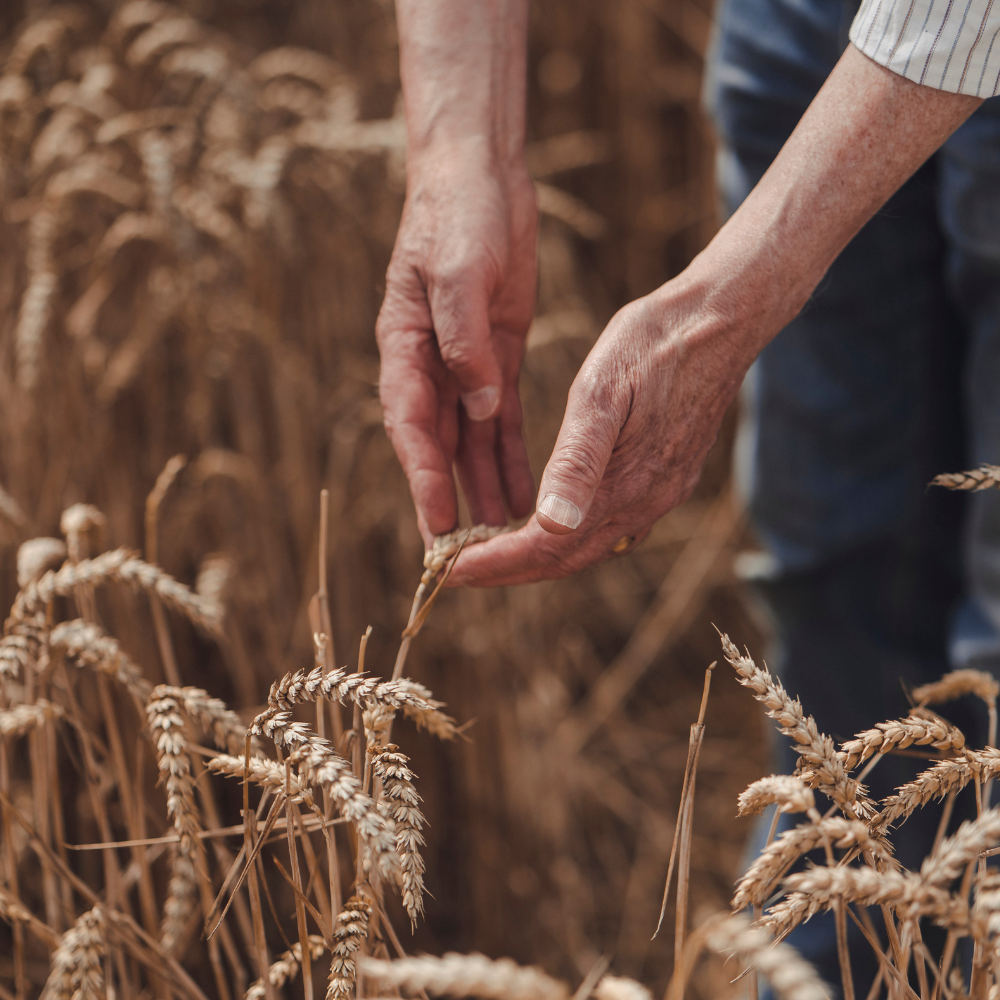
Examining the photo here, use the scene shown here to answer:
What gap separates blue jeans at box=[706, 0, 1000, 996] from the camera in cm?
78

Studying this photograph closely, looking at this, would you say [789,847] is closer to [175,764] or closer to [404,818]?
[404,818]

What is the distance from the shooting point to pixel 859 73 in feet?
1.59

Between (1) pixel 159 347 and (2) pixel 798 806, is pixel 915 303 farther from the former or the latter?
(1) pixel 159 347

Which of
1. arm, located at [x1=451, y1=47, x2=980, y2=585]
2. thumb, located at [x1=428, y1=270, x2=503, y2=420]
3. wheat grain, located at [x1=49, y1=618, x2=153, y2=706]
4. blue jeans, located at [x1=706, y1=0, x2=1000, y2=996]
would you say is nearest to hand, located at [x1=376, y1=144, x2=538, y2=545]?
thumb, located at [x1=428, y1=270, x2=503, y2=420]

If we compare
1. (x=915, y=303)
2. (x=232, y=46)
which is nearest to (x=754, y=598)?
(x=915, y=303)

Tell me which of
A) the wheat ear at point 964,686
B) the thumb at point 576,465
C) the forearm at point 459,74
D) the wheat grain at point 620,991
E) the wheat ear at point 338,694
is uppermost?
the forearm at point 459,74

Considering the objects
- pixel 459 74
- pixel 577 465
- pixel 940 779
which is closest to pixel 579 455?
pixel 577 465

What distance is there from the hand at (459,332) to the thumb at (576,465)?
0.12 metres

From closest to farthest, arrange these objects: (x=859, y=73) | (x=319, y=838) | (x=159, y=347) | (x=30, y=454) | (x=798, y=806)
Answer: (x=798, y=806), (x=859, y=73), (x=319, y=838), (x=30, y=454), (x=159, y=347)

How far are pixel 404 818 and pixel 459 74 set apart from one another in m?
0.53

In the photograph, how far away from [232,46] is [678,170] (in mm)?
1008

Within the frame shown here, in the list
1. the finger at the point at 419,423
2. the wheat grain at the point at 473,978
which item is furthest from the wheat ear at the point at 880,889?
the finger at the point at 419,423

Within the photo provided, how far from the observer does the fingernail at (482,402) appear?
0.62 metres

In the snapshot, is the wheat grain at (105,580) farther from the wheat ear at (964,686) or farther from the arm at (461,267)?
the wheat ear at (964,686)
